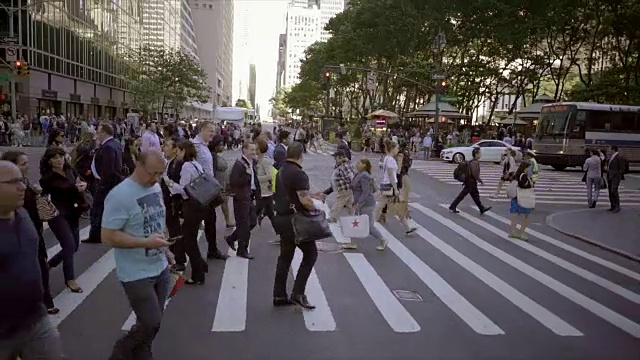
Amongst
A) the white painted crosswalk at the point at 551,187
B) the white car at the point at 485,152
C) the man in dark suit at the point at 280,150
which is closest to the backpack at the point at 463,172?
the white painted crosswalk at the point at 551,187

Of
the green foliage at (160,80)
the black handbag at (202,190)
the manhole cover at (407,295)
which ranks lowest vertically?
the manhole cover at (407,295)

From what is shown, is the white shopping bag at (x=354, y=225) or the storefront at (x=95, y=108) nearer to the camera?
the white shopping bag at (x=354, y=225)

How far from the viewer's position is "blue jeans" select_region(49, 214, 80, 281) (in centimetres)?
693

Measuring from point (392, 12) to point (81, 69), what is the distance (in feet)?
89.9

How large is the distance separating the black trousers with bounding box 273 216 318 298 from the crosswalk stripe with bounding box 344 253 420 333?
0.97 meters

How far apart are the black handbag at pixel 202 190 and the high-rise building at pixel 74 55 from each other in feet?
111

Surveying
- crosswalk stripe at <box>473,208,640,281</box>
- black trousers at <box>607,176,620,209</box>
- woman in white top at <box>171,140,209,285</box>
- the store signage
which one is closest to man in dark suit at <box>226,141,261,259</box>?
woman in white top at <box>171,140,209,285</box>

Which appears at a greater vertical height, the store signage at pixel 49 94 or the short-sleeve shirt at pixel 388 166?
the store signage at pixel 49 94

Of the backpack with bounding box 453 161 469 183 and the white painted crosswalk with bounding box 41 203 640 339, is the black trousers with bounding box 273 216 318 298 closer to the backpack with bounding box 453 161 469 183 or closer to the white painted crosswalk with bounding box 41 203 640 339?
the white painted crosswalk with bounding box 41 203 640 339

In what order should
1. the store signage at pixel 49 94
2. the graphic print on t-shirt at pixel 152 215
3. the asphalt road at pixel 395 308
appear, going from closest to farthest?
1. the graphic print on t-shirt at pixel 152 215
2. the asphalt road at pixel 395 308
3. the store signage at pixel 49 94

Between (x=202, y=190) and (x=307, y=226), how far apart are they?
1549 millimetres

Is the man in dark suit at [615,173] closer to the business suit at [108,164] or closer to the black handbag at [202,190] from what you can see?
the black handbag at [202,190]

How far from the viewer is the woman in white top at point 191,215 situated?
7578 millimetres

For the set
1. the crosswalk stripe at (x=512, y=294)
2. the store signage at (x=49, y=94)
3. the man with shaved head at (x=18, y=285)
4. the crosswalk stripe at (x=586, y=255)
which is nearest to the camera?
the man with shaved head at (x=18, y=285)
